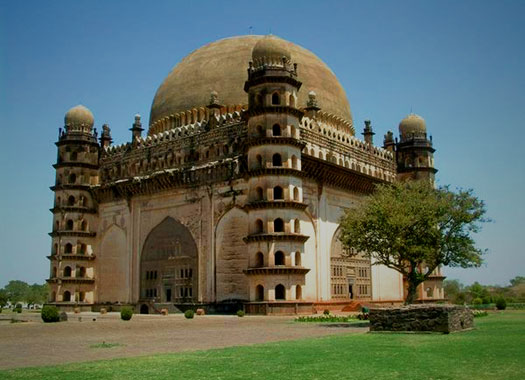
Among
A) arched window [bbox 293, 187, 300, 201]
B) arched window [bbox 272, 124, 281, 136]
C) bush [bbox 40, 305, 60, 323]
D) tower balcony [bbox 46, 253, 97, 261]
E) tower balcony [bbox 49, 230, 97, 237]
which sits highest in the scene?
arched window [bbox 272, 124, 281, 136]

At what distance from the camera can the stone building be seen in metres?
36.1

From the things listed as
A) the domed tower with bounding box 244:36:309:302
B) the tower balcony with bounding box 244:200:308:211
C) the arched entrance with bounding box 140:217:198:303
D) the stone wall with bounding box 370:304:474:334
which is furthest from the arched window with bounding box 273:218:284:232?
the stone wall with bounding box 370:304:474:334

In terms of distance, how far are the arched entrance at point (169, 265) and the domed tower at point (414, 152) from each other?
65.4 feet

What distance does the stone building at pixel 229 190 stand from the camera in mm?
36062

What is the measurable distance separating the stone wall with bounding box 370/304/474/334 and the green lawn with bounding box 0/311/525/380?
210cm

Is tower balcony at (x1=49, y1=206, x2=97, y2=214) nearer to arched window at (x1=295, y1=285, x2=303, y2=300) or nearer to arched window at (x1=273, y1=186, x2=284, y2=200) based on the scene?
arched window at (x1=273, y1=186, x2=284, y2=200)

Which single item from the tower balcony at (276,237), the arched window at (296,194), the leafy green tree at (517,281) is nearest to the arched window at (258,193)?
the arched window at (296,194)

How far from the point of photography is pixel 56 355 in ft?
45.0

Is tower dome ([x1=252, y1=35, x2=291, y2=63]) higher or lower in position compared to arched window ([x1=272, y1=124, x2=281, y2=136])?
higher

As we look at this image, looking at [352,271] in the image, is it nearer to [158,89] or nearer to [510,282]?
[158,89]

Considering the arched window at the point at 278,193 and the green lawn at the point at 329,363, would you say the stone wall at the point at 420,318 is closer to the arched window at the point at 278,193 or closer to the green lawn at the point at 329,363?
the green lawn at the point at 329,363

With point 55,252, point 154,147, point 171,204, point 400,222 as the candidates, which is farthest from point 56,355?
point 55,252

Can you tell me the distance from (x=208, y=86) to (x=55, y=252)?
1824cm

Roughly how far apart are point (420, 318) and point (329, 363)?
290 inches
